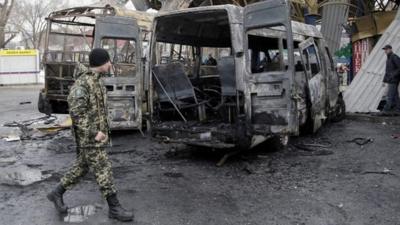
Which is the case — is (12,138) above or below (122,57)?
below

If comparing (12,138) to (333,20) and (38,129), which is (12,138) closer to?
(38,129)

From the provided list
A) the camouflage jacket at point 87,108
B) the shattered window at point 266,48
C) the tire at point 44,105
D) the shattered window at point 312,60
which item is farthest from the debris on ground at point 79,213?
the tire at point 44,105

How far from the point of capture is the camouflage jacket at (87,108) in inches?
191

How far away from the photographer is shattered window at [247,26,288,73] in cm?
767

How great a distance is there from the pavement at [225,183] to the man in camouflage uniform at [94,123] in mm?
327

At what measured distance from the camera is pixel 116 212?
16.1 ft

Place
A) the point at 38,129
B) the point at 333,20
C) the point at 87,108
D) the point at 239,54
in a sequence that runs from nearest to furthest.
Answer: the point at 87,108
the point at 239,54
the point at 38,129
the point at 333,20

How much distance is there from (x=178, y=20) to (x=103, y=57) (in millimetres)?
3324

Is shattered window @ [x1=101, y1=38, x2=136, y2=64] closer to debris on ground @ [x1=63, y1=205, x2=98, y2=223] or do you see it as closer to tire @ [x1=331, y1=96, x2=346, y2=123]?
tire @ [x1=331, y1=96, x2=346, y2=123]

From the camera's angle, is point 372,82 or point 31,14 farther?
point 31,14

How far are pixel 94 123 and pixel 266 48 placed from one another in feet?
15.5

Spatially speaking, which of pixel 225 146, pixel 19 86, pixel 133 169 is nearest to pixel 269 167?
pixel 225 146

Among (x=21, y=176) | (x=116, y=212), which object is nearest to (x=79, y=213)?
(x=116, y=212)

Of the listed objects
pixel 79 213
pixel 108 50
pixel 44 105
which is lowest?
pixel 79 213
